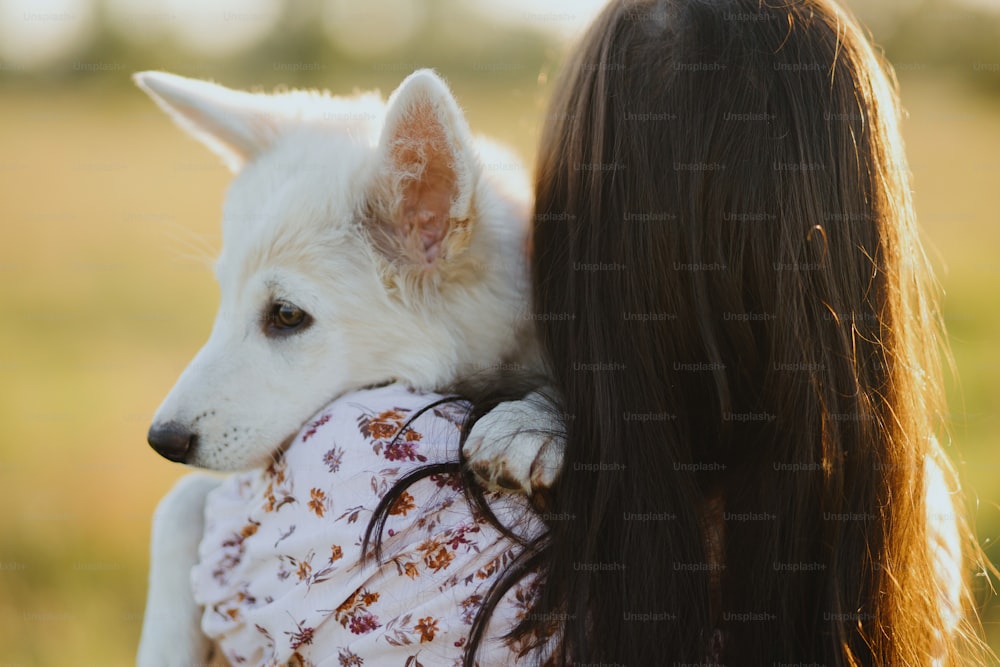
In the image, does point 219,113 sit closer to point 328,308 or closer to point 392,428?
point 328,308

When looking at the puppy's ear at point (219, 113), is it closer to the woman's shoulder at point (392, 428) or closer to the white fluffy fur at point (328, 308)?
the white fluffy fur at point (328, 308)

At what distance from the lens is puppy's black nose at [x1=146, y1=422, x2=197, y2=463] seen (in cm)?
196

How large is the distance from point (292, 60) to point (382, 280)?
15810 mm

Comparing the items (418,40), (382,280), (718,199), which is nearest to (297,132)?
(382,280)

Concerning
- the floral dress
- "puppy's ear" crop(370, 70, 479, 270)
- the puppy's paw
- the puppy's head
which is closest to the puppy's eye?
the puppy's head

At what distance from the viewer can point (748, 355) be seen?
161 centimetres

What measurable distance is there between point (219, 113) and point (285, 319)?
0.58 m

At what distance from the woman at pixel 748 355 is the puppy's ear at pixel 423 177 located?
34cm

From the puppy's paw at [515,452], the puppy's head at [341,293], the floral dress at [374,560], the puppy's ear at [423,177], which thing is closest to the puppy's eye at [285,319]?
the puppy's head at [341,293]

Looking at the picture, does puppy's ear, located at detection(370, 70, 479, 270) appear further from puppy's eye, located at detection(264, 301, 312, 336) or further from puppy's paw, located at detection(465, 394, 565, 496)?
puppy's paw, located at detection(465, 394, 565, 496)

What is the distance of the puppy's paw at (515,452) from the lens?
1.51 m

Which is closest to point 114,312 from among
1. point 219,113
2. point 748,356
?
point 219,113

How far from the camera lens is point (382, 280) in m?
2.07

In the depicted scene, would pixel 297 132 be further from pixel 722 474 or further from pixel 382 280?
pixel 722 474
